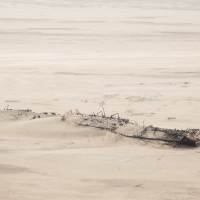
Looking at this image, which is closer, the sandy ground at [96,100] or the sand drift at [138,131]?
the sandy ground at [96,100]

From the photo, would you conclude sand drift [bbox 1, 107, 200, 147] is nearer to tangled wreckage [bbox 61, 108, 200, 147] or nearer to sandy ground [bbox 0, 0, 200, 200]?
tangled wreckage [bbox 61, 108, 200, 147]

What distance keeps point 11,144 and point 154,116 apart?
2.49 meters

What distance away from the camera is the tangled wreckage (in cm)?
502

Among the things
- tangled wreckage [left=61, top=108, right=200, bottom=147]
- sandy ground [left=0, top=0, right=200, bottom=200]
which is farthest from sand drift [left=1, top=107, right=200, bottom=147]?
sandy ground [left=0, top=0, right=200, bottom=200]

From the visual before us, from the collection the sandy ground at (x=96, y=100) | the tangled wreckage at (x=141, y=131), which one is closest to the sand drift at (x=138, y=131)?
the tangled wreckage at (x=141, y=131)

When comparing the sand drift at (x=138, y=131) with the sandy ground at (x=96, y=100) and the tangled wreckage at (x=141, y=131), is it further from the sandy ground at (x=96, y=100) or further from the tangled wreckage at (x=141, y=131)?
the sandy ground at (x=96, y=100)

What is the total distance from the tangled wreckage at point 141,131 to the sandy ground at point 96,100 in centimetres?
15

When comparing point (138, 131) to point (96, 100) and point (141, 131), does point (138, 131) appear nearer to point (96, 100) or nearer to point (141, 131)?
point (141, 131)

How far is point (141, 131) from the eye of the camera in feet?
17.7

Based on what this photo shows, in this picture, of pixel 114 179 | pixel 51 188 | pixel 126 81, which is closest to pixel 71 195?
pixel 51 188

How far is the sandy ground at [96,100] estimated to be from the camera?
3.93m

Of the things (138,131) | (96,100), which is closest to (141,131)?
(138,131)

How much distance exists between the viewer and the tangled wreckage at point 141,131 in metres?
5.02

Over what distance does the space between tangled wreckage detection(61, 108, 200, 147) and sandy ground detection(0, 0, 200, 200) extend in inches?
5.9
